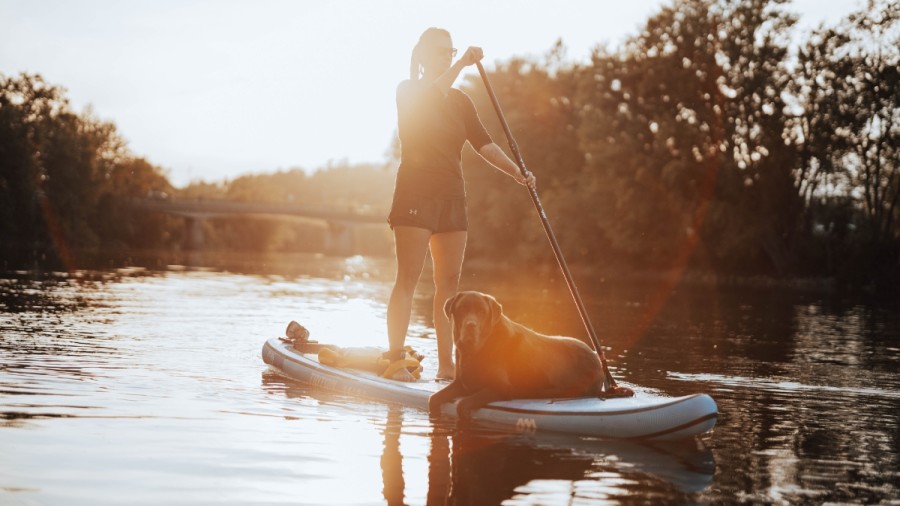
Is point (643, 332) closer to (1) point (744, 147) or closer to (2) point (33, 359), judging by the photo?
(2) point (33, 359)

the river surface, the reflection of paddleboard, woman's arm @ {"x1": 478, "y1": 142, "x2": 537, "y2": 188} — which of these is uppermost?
woman's arm @ {"x1": 478, "y1": 142, "x2": 537, "y2": 188}

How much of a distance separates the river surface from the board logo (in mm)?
209

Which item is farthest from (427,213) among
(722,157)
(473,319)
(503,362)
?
(722,157)

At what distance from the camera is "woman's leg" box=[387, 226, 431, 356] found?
7.97m

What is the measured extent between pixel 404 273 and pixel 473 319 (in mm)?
1676

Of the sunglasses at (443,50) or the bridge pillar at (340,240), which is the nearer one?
the sunglasses at (443,50)

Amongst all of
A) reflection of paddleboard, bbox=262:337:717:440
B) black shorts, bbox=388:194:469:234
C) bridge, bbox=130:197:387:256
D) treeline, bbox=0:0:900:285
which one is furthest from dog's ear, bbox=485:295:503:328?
bridge, bbox=130:197:387:256

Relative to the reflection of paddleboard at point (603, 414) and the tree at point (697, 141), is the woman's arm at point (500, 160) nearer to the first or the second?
the reflection of paddleboard at point (603, 414)

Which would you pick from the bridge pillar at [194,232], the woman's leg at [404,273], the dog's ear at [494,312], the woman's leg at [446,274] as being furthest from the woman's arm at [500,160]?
the bridge pillar at [194,232]

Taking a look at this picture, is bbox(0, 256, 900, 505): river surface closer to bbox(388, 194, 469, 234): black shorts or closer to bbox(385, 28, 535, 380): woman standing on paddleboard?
bbox(385, 28, 535, 380): woman standing on paddleboard

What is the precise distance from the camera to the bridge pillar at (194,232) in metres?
106

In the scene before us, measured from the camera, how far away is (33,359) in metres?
9.06

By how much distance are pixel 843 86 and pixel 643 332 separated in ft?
102

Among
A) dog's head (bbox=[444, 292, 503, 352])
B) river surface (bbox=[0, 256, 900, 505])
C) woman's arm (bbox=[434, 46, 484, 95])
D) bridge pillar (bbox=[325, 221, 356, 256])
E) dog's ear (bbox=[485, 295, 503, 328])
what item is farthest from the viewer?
bridge pillar (bbox=[325, 221, 356, 256])
